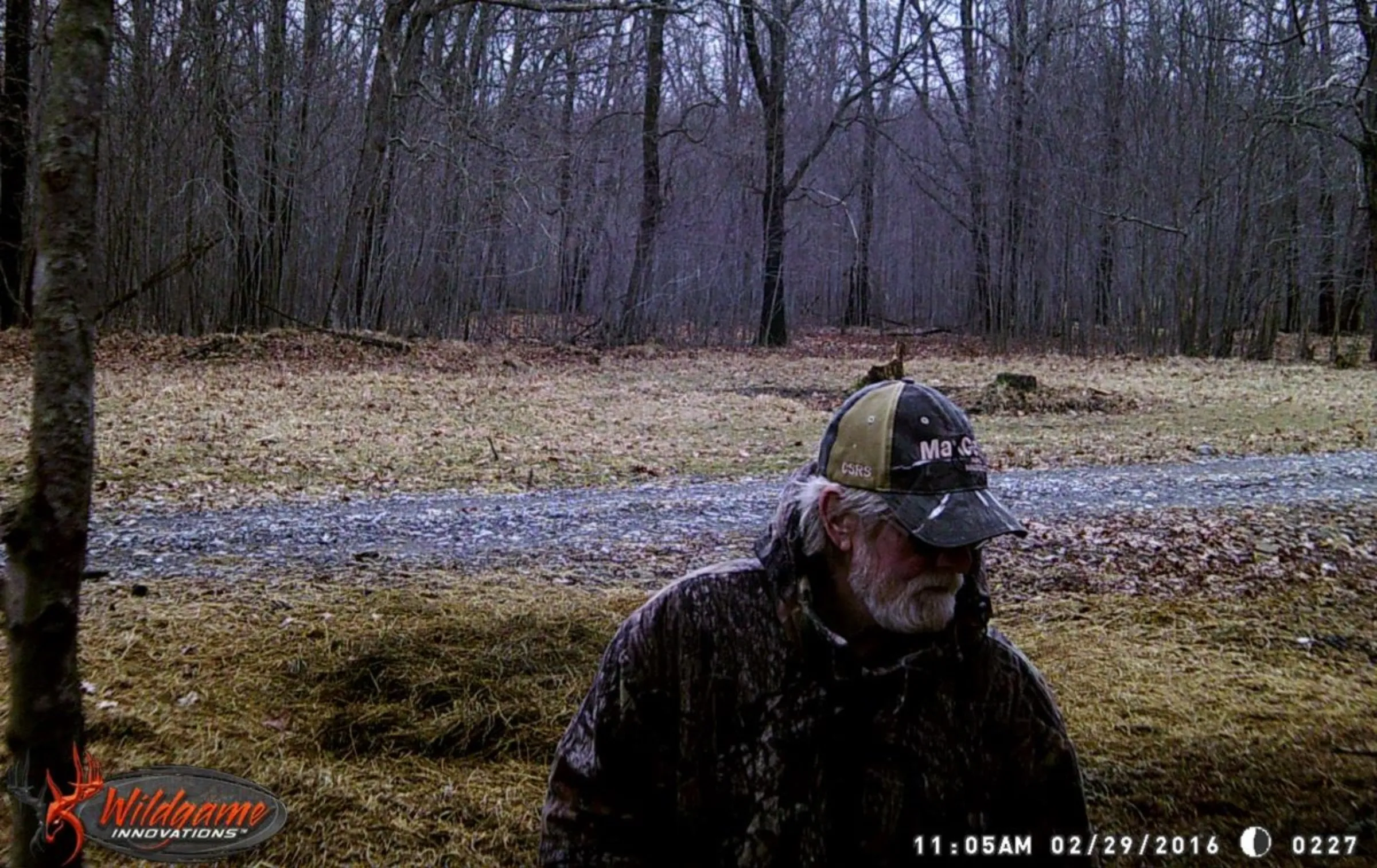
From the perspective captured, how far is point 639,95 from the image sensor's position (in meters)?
27.3

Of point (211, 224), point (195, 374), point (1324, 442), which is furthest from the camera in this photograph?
point (211, 224)

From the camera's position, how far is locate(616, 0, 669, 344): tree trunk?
85.4ft

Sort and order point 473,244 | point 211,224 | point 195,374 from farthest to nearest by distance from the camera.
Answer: point 473,244
point 211,224
point 195,374

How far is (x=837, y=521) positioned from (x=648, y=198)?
2569cm

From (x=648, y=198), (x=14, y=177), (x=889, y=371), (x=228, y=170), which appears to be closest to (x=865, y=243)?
(x=648, y=198)

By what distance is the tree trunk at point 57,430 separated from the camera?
6.84 feet

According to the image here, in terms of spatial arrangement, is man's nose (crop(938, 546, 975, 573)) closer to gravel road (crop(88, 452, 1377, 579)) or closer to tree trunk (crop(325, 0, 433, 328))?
gravel road (crop(88, 452, 1377, 579))

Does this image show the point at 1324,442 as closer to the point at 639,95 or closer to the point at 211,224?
the point at 211,224

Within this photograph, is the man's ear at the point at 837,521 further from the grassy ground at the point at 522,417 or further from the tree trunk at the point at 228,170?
the tree trunk at the point at 228,170

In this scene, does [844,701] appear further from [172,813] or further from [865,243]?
[865,243]

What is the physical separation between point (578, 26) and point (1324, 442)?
17.8 metres

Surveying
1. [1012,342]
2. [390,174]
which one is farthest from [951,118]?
[390,174]

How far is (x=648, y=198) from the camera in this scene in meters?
26.8

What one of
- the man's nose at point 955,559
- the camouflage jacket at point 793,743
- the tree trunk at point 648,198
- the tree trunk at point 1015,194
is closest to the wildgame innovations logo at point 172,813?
the camouflage jacket at point 793,743
